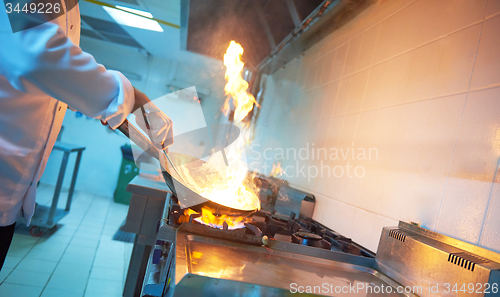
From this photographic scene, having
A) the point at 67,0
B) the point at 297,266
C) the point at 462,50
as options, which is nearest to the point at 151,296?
the point at 297,266

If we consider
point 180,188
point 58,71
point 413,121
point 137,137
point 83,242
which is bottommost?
point 83,242

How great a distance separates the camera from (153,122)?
998 mm

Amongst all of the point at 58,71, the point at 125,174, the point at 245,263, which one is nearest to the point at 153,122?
the point at 58,71

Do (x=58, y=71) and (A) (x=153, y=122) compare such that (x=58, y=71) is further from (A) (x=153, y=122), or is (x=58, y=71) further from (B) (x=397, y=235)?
(B) (x=397, y=235)

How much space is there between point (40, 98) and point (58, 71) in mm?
327

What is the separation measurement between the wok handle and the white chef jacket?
0.11 m

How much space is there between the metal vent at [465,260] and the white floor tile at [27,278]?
254 cm

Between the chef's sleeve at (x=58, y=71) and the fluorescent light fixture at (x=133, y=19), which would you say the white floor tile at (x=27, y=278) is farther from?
the fluorescent light fixture at (x=133, y=19)

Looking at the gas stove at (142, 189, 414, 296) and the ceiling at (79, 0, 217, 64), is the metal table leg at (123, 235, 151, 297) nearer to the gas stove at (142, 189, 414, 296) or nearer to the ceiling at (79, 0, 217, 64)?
the gas stove at (142, 189, 414, 296)

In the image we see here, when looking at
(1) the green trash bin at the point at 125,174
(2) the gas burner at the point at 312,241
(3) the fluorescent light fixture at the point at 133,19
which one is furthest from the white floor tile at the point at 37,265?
(1) the green trash bin at the point at 125,174

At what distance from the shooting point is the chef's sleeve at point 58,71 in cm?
66

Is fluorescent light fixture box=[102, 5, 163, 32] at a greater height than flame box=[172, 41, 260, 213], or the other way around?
fluorescent light fixture box=[102, 5, 163, 32]

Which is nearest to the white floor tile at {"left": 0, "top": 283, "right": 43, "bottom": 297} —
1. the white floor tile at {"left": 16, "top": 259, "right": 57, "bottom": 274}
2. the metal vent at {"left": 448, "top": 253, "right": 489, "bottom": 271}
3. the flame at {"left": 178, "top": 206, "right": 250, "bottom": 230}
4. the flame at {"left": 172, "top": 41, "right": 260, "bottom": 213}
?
the white floor tile at {"left": 16, "top": 259, "right": 57, "bottom": 274}

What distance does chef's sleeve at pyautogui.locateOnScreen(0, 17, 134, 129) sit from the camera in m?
0.66
